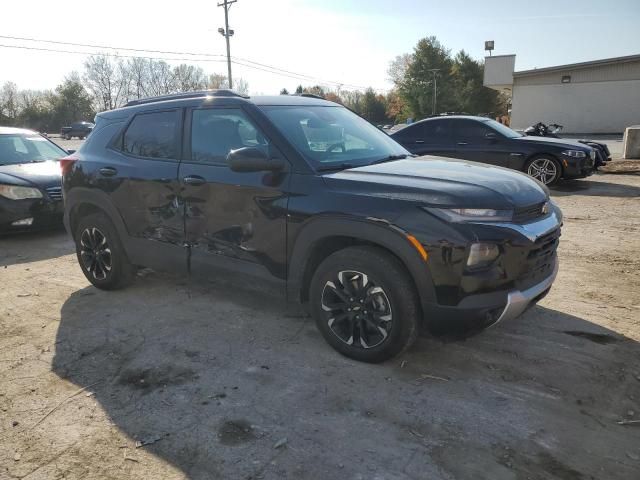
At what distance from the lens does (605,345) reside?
3.59m

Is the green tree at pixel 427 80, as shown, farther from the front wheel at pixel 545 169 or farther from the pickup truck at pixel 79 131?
the front wheel at pixel 545 169

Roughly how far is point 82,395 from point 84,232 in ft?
7.75

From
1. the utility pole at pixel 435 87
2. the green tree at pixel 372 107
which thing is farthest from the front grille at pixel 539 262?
the green tree at pixel 372 107

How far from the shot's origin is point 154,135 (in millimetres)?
4441

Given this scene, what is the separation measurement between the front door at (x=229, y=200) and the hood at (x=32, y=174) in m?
4.30

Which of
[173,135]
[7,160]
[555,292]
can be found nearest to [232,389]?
[173,135]

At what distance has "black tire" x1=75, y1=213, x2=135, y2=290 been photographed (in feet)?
15.8

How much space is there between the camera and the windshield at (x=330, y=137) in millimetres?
3660

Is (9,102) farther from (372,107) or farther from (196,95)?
(196,95)

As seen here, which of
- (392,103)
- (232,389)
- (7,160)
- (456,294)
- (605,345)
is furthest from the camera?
(392,103)

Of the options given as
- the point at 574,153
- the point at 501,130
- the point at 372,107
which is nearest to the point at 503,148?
the point at 501,130

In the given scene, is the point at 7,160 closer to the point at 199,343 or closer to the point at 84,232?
the point at 84,232

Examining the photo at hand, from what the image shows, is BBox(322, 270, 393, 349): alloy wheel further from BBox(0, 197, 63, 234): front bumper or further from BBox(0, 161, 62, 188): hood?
BBox(0, 161, 62, 188): hood

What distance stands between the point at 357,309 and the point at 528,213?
1.28 m
